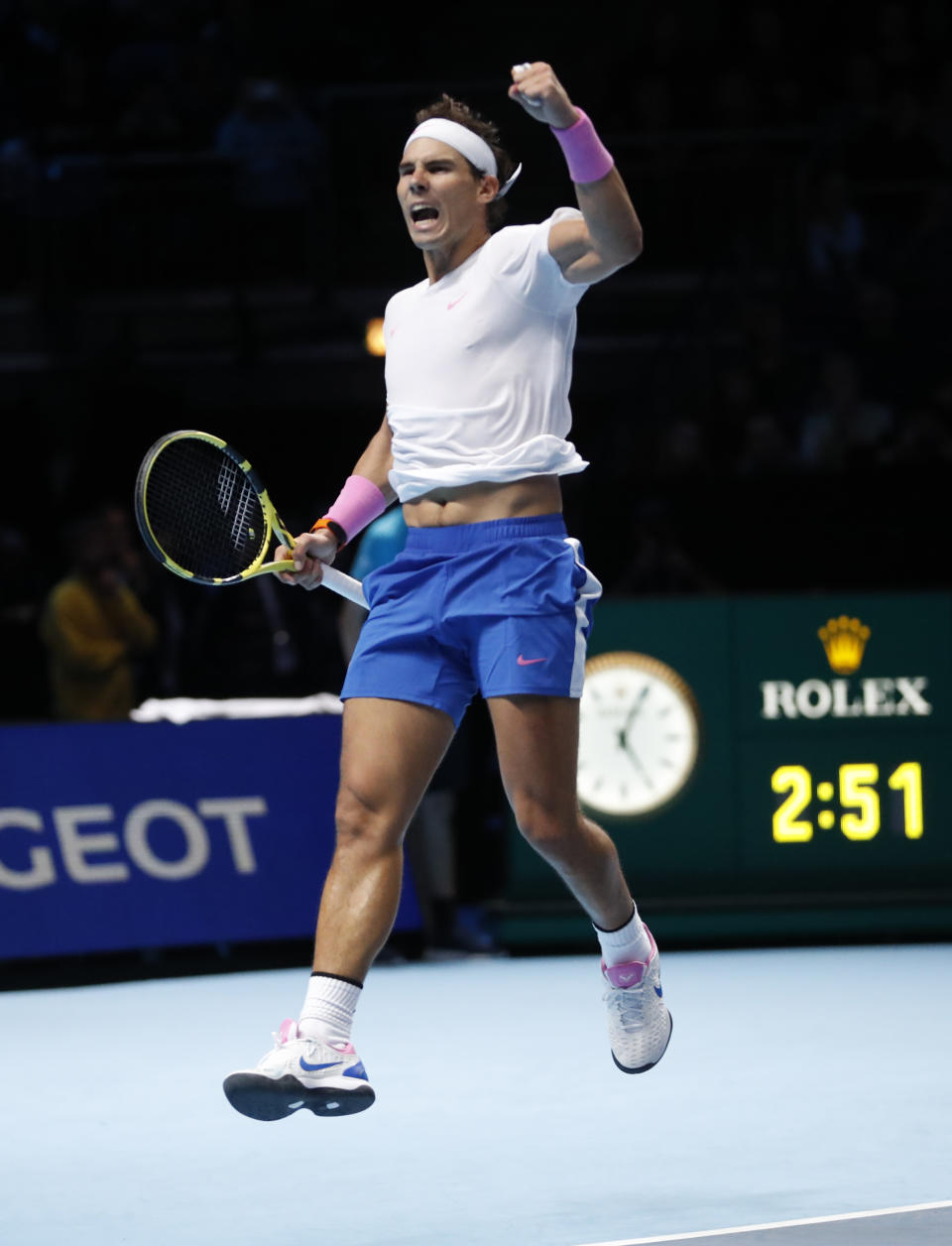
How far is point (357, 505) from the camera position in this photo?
4621 millimetres

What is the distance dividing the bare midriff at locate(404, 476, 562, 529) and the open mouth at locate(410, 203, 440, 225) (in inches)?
22.3

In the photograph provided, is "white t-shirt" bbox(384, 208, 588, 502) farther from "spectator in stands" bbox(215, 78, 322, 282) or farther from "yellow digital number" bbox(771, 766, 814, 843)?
"spectator in stands" bbox(215, 78, 322, 282)

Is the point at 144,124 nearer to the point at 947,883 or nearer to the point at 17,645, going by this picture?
the point at 17,645

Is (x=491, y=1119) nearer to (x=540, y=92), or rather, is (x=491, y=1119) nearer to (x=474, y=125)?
(x=474, y=125)

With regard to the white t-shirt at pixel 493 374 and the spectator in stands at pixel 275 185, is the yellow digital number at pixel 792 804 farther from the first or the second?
the spectator in stands at pixel 275 185

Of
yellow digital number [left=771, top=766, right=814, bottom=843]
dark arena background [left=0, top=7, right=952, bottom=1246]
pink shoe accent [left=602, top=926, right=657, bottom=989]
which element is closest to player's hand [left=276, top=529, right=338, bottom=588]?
pink shoe accent [left=602, top=926, right=657, bottom=989]

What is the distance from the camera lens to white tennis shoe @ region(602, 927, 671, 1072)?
15.5ft

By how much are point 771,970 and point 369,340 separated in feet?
16.1

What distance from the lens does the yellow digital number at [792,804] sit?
830cm

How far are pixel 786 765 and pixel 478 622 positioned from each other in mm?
4248

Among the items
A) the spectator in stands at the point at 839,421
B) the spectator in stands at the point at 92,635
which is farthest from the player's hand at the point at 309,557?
the spectator in stands at the point at 839,421

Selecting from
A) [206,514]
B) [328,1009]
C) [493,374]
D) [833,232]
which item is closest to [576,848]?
[328,1009]

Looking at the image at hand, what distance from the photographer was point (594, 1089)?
5465 millimetres

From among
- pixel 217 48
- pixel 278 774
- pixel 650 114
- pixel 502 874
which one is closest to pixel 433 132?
pixel 278 774
